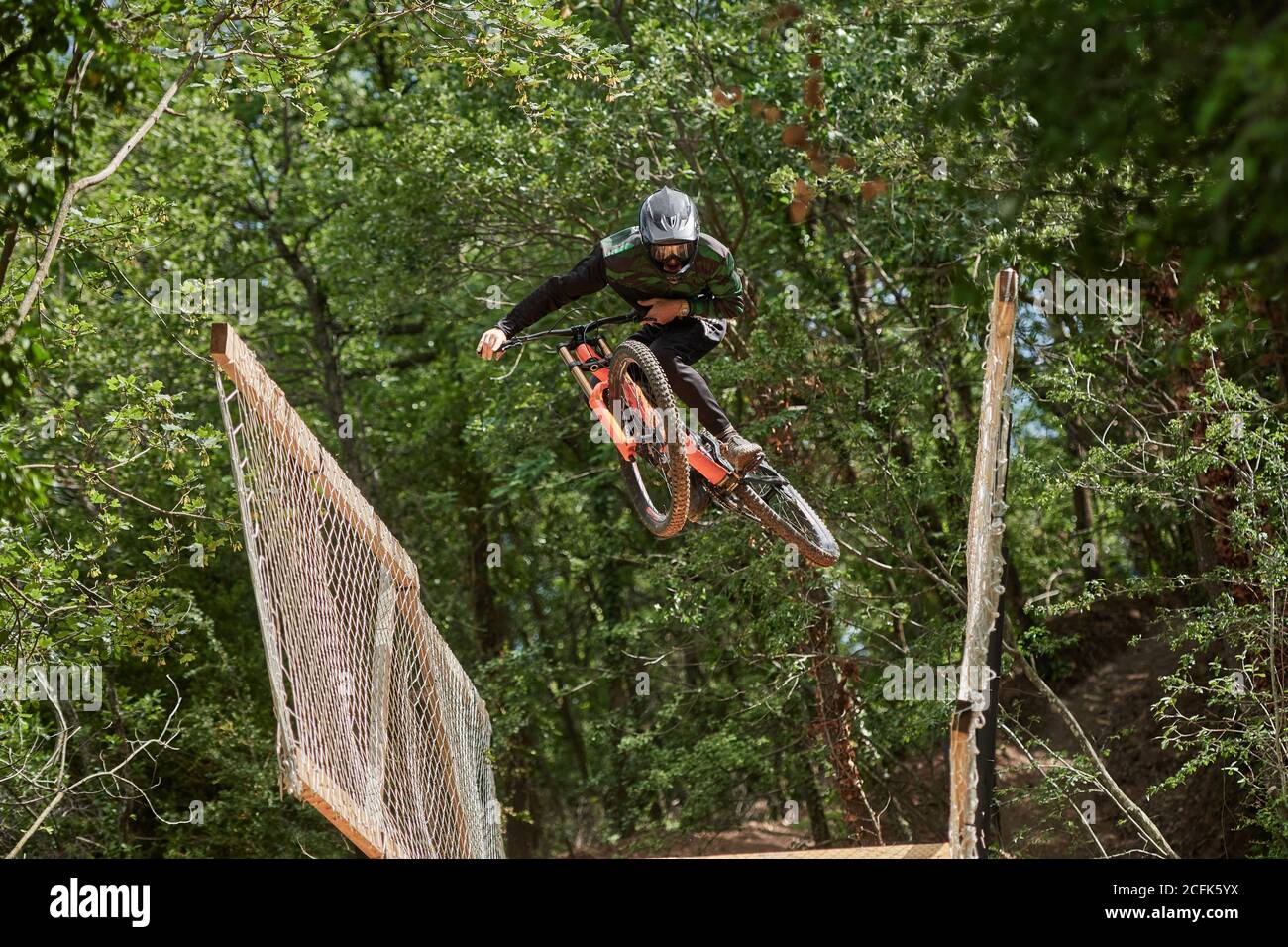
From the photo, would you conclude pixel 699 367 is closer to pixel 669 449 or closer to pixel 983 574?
pixel 669 449

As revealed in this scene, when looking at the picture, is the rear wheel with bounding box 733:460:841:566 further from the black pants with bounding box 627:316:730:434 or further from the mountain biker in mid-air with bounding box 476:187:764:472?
the black pants with bounding box 627:316:730:434

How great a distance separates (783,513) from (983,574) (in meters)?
2.59

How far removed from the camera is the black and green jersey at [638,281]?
5984 millimetres

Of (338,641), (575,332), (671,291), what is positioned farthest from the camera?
(575,332)

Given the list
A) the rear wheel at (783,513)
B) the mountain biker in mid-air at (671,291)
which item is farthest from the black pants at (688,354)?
the rear wheel at (783,513)

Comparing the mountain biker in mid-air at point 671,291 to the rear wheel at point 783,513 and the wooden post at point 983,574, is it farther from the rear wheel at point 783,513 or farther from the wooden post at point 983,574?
the wooden post at point 983,574

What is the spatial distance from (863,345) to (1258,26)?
806 cm

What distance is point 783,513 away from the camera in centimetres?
652

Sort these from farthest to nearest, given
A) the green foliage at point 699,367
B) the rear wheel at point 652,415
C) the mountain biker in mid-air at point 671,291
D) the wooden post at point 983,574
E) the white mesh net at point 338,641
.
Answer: the green foliage at point 699,367, the rear wheel at point 652,415, the mountain biker in mid-air at point 671,291, the white mesh net at point 338,641, the wooden post at point 983,574

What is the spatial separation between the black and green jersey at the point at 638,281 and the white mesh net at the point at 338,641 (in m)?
1.20

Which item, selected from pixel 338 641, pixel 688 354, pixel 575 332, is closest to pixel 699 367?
pixel 575 332

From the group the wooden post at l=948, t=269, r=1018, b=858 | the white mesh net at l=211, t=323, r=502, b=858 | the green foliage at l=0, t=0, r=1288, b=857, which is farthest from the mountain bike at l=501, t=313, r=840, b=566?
the wooden post at l=948, t=269, r=1018, b=858

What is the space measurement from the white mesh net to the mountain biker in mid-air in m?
1.10

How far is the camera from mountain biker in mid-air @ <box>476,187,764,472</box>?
5.89 m
